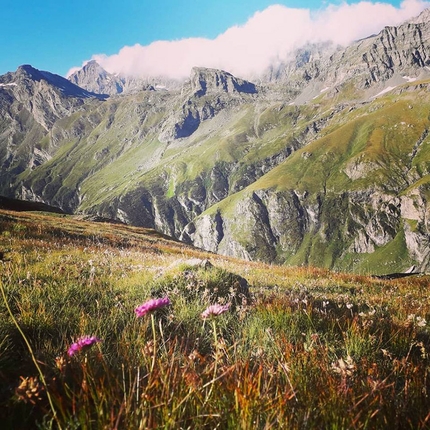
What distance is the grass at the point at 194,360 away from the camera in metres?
1.96

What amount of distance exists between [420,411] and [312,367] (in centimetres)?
88

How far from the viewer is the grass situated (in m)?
1.96

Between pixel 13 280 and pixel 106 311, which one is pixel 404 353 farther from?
pixel 13 280

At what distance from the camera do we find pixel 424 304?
303 inches

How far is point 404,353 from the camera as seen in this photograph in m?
4.34

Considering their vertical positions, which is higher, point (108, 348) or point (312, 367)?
point (312, 367)

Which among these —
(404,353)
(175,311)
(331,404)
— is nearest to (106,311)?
(175,311)

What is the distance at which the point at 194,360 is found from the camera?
11.0ft

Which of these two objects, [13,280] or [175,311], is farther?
[13,280]

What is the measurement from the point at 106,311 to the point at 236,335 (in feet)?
6.37

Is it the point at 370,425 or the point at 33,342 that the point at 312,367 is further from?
the point at 33,342

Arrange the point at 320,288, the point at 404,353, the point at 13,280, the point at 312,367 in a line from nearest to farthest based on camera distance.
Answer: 1. the point at 312,367
2. the point at 404,353
3. the point at 13,280
4. the point at 320,288

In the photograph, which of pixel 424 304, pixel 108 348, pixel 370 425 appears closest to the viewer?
pixel 370 425

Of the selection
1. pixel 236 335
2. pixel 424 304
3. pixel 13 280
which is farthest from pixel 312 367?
pixel 424 304
